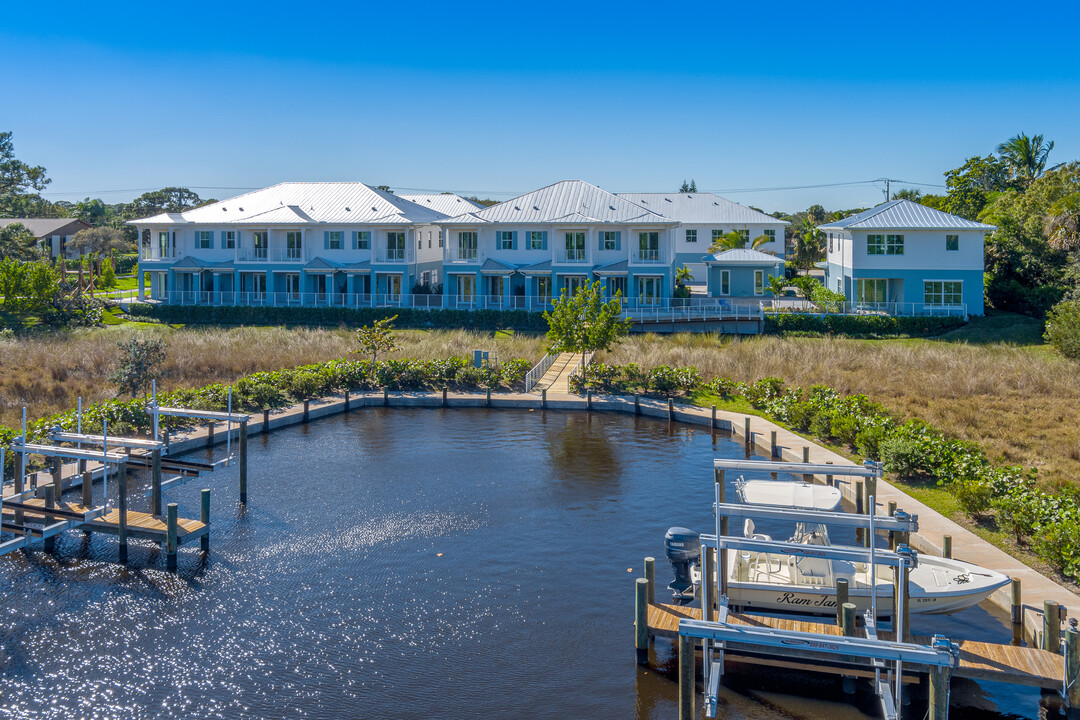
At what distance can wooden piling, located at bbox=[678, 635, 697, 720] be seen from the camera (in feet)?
39.7

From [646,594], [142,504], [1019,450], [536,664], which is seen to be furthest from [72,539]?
[1019,450]

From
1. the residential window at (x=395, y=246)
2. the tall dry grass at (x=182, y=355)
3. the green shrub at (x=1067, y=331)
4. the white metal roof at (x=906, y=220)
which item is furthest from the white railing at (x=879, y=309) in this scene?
the residential window at (x=395, y=246)

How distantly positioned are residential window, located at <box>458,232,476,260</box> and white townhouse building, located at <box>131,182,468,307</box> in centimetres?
302

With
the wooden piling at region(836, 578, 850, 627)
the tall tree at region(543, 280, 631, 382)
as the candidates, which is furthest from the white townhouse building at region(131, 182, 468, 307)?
the wooden piling at region(836, 578, 850, 627)

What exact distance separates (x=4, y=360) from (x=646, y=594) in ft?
117

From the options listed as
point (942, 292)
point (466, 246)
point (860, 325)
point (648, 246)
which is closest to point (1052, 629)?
point (860, 325)

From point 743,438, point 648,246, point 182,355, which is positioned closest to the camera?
point 743,438

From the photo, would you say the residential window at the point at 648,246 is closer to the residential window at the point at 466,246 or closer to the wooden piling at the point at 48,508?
the residential window at the point at 466,246

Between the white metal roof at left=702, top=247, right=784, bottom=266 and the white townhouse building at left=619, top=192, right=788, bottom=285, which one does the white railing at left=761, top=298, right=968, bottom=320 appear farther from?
the white townhouse building at left=619, top=192, right=788, bottom=285

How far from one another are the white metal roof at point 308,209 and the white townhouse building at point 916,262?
2981cm

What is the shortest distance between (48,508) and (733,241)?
62.8 meters

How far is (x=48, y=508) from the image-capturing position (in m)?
19.4

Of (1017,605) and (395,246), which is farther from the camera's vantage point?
(395,246)

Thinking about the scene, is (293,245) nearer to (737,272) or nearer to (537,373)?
(537,373)
